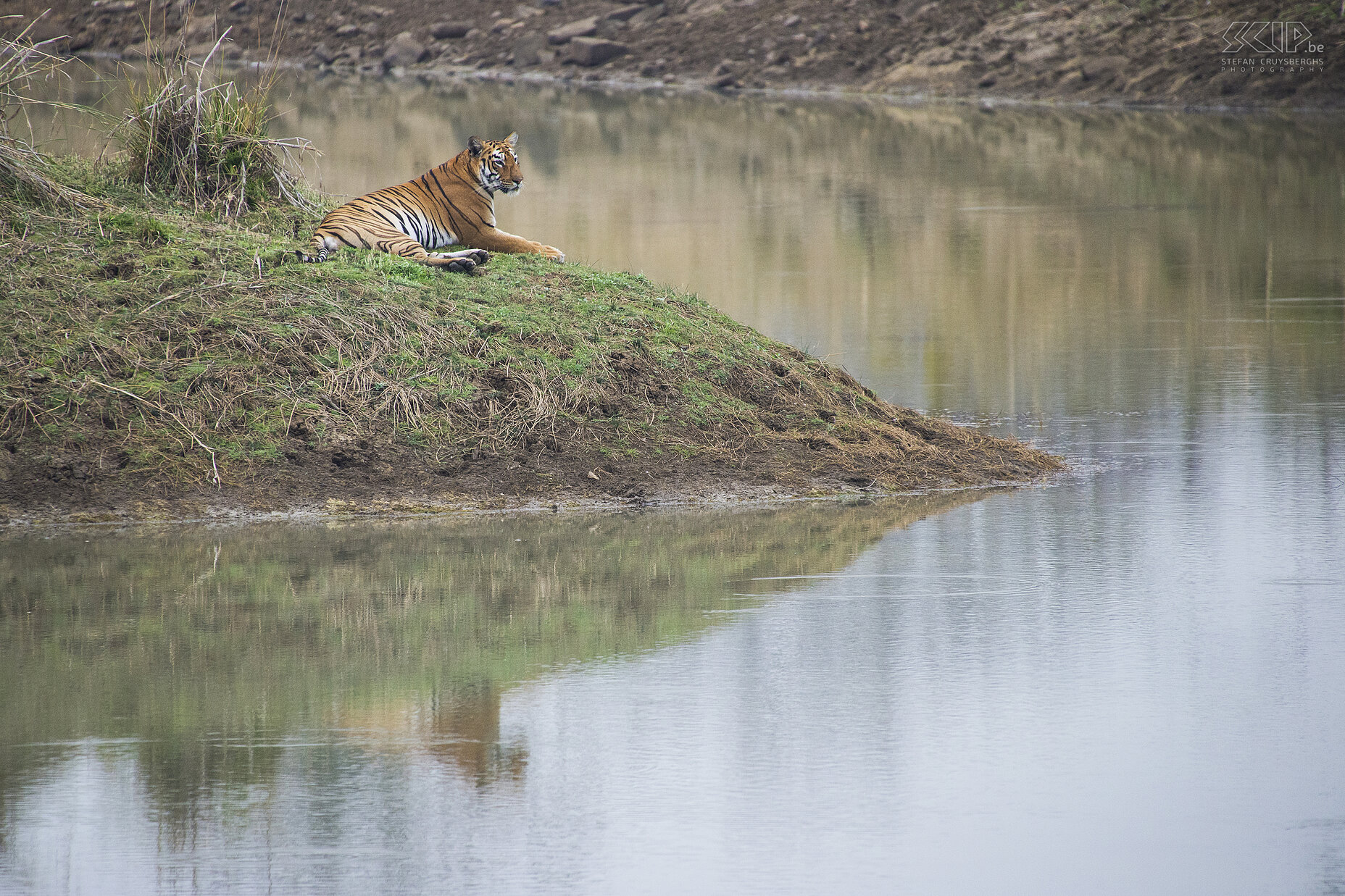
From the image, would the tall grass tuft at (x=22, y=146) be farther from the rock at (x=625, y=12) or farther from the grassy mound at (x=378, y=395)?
the rock at (x=625, y=12)

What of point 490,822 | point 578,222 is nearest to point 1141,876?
point 490,822

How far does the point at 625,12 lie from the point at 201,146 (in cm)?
4055

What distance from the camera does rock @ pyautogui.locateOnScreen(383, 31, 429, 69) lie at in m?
54.5

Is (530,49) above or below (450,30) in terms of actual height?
below

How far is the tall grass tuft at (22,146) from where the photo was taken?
10414 mm

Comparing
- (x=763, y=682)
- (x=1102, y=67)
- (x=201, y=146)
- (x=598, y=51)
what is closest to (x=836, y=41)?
(x=598, y=51)

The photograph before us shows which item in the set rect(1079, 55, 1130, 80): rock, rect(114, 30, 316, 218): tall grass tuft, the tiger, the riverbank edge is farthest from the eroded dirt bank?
the tiger

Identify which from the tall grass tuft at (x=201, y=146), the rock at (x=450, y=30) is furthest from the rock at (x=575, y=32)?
the tall grass tuft at (x=201, y=146)

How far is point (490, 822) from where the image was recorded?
467 centimetres

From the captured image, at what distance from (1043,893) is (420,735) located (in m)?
2.13

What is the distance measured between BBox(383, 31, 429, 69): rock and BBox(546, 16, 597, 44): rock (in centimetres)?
587

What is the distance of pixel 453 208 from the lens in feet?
37.7

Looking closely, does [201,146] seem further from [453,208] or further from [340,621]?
[340,621]

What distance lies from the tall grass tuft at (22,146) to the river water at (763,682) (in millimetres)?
3474
